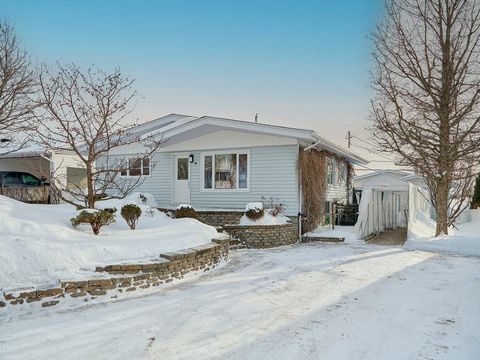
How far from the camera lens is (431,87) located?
11.4 m

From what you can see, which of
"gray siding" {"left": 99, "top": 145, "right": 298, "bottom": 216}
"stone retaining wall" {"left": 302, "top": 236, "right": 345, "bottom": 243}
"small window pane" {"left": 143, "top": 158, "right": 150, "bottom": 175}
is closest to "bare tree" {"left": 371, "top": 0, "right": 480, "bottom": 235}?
"gray siding" {"left": 99, "top": 145, "right": 298, "bottom": 216}

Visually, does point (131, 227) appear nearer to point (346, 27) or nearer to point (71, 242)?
point (71, 242)

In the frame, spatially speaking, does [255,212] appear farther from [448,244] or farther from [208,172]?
[448,244]

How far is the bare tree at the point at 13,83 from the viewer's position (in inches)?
→ 484

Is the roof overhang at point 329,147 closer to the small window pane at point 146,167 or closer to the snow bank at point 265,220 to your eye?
the snow bank at point 265,220

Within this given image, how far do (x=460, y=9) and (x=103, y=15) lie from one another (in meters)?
10.2

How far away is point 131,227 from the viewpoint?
787 cm

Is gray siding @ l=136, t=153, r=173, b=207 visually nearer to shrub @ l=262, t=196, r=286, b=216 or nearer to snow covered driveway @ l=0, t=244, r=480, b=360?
shrub @ l=262, t=196, r=286, b=216

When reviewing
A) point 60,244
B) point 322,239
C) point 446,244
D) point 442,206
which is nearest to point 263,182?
point 322,239

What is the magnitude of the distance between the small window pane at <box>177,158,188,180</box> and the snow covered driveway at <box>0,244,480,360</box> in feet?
23.7

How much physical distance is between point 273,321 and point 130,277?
88.5 inches

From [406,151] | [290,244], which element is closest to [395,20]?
[406,151]

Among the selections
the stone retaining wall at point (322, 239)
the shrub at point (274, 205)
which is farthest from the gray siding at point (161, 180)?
the stone retaining wall at point (322, 239)

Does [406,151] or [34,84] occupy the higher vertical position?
[34,84]
